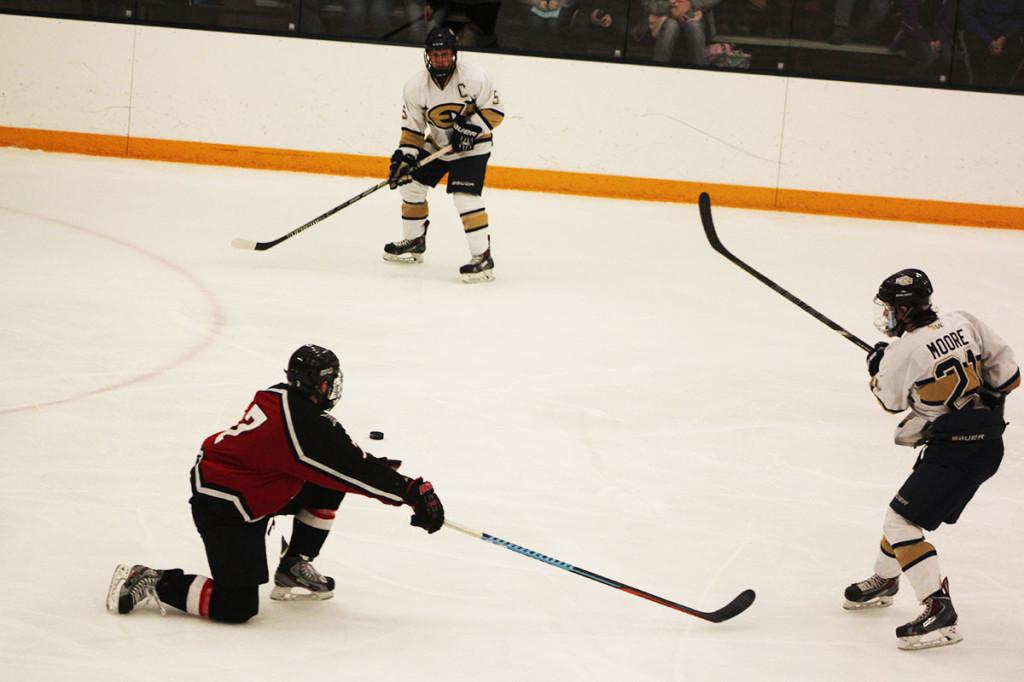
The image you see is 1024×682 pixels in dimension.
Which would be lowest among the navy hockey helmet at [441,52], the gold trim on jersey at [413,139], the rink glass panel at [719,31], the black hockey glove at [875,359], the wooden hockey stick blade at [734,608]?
the wooden hockey stick blade at [734,608]

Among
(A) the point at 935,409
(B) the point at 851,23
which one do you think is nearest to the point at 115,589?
(A) the point at 935,409

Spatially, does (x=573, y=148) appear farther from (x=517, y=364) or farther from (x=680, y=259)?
(x=517, y=364)

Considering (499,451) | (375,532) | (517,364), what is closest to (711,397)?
(517,364)

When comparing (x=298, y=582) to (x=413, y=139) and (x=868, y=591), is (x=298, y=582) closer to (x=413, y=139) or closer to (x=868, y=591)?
(x=868, y=591)

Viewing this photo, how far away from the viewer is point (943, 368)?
290cm

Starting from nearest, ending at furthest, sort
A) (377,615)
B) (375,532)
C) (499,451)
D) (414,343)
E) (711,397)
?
(377,615)
(375,532)
(499,451)
(711,397)
(414,343)

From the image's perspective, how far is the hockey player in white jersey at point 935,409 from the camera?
2.92 meters

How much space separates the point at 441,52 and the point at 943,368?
357 centimetres

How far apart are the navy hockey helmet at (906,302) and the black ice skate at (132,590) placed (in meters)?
1.70

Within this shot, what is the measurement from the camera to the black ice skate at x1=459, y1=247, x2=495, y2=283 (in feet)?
20.2

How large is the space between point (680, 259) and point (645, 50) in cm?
196

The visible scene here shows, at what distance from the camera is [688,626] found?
9.86ft

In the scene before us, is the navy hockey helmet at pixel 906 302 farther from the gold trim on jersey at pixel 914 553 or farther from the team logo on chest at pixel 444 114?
the team logo on chest at pixel 444 114

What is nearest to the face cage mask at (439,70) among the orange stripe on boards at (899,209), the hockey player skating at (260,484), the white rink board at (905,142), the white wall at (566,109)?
the white wall at (566,109)
